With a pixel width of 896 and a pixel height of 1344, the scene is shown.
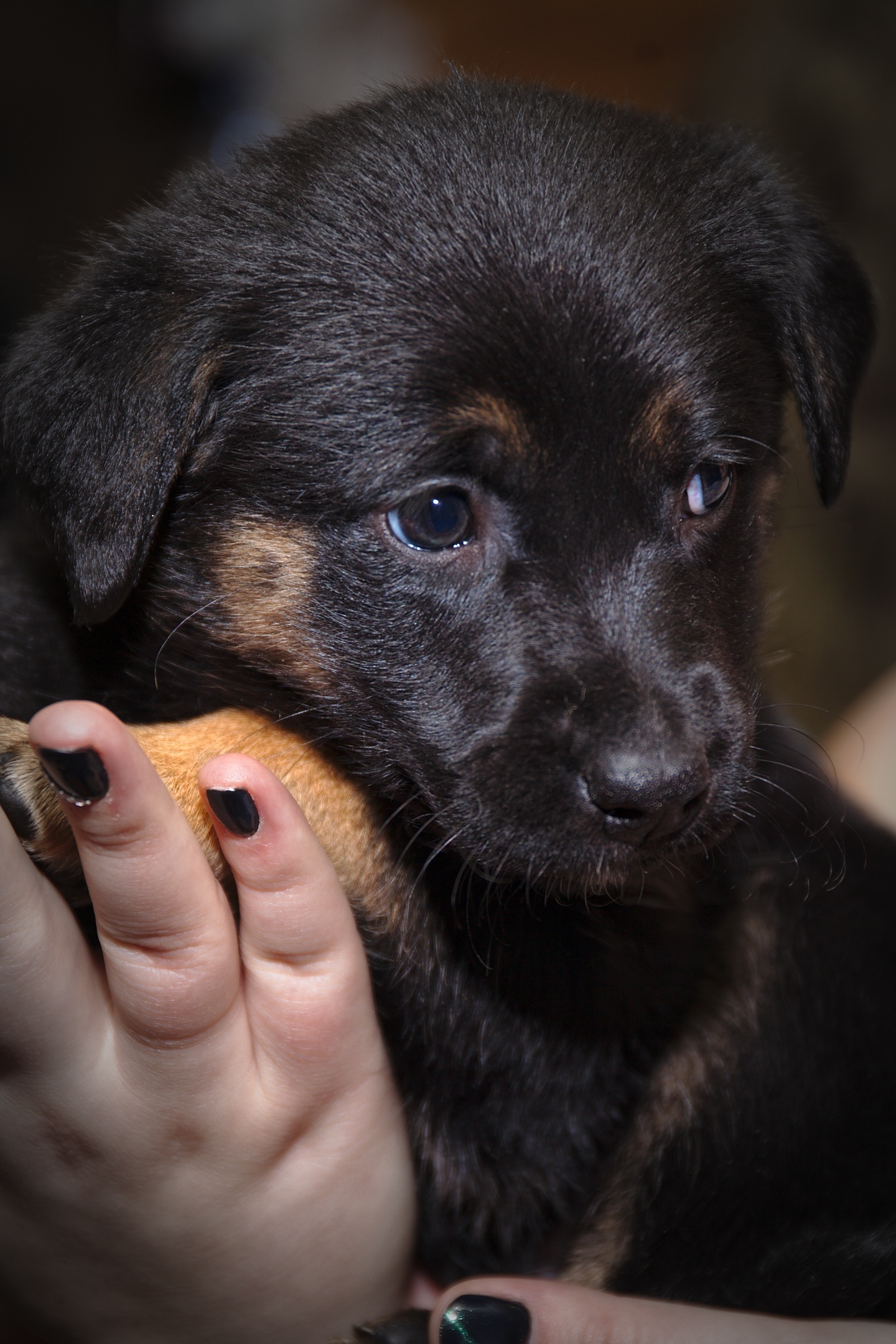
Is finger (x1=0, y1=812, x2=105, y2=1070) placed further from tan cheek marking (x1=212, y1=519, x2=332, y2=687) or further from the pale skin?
tan cheek marking (x1=212, y1=519, x2=332, y2=687)

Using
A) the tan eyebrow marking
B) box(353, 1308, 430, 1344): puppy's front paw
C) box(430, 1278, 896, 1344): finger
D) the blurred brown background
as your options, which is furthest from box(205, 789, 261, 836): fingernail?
the blurred brown background

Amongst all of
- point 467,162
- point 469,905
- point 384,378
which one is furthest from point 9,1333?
point 467,162

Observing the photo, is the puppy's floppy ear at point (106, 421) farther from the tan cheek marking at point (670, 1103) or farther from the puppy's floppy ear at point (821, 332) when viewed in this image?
the tan cheek marking at point (670, 1103)

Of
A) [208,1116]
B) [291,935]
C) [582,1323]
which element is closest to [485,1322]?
[582,1323]

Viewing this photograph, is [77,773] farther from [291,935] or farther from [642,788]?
[642,788]

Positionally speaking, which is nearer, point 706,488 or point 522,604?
point 522,604
